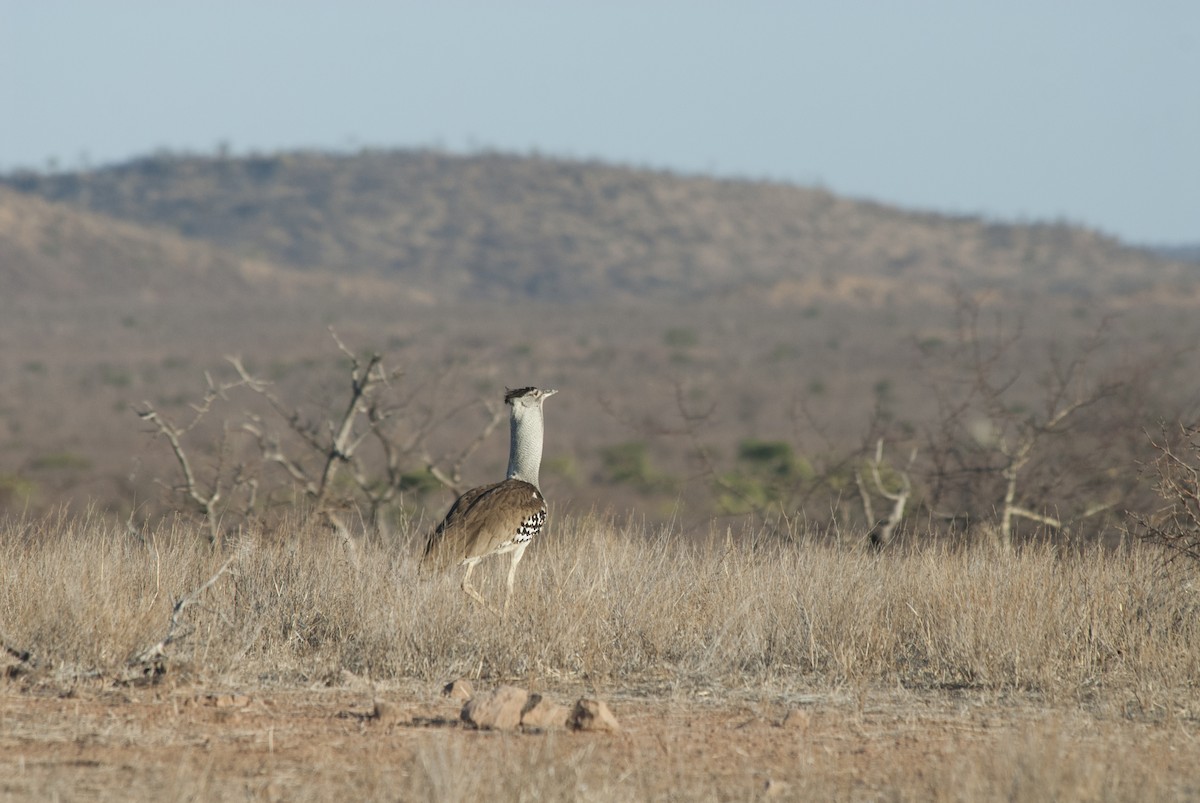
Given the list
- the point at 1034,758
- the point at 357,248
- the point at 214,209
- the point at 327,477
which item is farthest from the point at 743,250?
the point at 1034,758

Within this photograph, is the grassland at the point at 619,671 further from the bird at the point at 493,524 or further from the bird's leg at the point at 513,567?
the bird at the point at 493,524

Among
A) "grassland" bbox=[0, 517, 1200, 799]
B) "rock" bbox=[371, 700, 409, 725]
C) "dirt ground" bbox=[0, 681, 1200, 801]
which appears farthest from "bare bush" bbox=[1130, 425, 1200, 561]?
"rock" bbox=[371, 700, 409, 725]

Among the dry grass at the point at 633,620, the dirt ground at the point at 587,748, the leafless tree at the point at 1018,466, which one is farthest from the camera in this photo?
the leafless tree at the point at 1018,466

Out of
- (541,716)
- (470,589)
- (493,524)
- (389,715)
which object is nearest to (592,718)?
(541,716)

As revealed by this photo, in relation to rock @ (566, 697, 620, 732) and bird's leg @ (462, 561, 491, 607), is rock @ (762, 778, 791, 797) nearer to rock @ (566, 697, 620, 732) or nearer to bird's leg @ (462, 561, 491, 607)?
rock @ (566, 697, 620, 732)

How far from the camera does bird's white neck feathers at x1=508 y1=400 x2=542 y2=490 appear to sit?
7906 mm

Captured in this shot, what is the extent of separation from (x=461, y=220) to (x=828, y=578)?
88.4 metres

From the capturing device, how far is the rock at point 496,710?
17.4ft

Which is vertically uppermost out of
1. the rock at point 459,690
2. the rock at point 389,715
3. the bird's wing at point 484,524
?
the bird's wing at point 484,524

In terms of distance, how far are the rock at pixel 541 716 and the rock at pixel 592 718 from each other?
3.1 inches

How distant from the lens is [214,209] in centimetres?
9706

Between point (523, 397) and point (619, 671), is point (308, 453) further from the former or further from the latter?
point (619, 671)

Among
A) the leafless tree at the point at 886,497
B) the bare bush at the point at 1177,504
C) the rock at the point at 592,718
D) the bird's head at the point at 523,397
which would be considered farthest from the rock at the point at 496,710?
the leafless tree at the point at 886,497

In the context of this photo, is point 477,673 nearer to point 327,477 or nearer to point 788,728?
point 788,728
